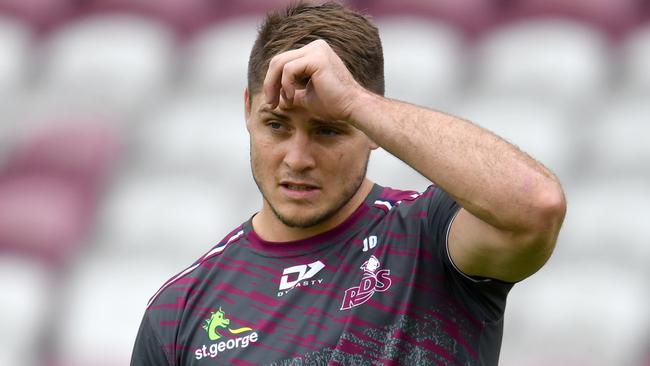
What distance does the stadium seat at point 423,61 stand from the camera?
500 centimetres

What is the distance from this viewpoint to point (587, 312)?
3.93 meters

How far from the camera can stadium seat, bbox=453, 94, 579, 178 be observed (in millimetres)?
4594

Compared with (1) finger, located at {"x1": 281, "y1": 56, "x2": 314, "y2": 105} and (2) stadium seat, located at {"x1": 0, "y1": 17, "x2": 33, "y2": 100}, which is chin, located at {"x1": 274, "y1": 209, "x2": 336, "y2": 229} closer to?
(1) finger, located at {"x1": 281, "y1": 56, "x2": 314, "y2": 105}

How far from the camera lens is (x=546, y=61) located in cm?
500

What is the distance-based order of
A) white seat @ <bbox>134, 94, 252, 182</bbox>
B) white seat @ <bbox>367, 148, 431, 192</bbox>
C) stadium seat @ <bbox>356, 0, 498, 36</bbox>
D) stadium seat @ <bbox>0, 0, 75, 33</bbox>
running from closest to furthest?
white seat @ <bbox>367, 148, 431, 192</bbox>, white seat @ <bbox>134, 94, 252, 182</bbox>, stadium seat @ <bbox>356, 0, 498, 36</bbox>, stadium seat @ <bbox>0, 0, 75, 33</bbox>

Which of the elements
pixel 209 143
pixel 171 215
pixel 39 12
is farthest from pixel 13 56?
pixel 171 215

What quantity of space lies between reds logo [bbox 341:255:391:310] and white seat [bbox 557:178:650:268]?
2562 mm

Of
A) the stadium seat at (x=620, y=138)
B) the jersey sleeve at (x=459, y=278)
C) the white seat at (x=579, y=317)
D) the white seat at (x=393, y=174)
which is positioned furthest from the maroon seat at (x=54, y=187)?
the jersey sleeve at (x=459, y=278)

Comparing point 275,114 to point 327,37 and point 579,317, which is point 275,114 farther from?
point 579,317

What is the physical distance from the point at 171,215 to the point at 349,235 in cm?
289

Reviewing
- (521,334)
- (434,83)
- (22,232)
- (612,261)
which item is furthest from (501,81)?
(22,232)

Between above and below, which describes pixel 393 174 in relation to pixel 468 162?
below

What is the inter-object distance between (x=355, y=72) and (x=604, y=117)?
3.22 meters

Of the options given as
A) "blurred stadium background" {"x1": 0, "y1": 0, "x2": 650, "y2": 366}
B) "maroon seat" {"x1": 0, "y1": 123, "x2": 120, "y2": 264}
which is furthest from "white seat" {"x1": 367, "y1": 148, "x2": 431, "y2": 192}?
"maroon seat" {"x1": 0, "y1": 123, "x2": 120, "y2": 264}
